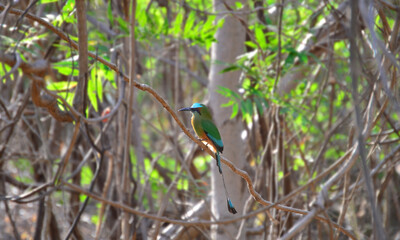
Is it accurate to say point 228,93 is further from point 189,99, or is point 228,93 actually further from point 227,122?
point 189,99

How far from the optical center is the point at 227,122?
3973 mm

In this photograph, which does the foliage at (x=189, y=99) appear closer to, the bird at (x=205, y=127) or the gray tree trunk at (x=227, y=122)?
the gray tree trunk at (x=227, y=122)

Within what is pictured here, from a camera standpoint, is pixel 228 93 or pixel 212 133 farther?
pixel 228 93

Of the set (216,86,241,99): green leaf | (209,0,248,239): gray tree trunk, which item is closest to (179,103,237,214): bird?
(216,86,241,99): green leaf

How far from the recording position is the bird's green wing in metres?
3.25

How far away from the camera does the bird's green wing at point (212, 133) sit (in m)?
3.25

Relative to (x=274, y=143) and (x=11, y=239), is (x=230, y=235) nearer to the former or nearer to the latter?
(x=274, y=143)

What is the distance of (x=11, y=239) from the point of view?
6359 mm

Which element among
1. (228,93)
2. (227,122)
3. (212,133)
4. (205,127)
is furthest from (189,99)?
(212,133)

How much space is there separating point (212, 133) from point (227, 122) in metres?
0.66

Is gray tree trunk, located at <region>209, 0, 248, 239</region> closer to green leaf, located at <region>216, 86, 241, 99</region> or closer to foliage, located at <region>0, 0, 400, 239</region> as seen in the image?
foliage, located at <region>0, 0, 400, 239</region>

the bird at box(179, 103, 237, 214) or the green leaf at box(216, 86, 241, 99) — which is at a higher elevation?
the green leaf at box(216, 86, 241, 99)

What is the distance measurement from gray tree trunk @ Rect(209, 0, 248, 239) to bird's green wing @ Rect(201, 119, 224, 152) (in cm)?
49

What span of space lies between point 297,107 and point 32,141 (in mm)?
2988
